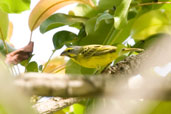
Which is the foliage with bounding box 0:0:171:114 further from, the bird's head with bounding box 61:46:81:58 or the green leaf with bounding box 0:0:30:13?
the bird's head with bounding box 61:46:81:58

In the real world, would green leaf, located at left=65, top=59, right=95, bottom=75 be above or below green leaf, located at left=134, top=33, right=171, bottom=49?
below

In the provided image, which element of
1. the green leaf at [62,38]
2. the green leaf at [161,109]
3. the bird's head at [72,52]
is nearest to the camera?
the green leaf at [161,109]

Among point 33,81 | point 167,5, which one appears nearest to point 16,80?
point 33,81

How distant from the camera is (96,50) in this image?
2.09m

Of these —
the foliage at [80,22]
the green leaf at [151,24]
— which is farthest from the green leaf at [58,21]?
the green leaf at [151,24]

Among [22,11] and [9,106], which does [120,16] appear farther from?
[9,106]

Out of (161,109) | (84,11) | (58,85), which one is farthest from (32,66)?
(58,85)

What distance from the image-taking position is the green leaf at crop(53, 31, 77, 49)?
71.1 inches

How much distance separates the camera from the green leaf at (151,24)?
0.80 meters

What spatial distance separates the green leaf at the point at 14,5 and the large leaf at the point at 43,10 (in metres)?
0.09

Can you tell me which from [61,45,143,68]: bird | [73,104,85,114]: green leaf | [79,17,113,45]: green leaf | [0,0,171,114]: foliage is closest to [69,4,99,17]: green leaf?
[0,0,171,114]: foliage

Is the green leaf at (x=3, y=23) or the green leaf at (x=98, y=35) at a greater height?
the green leaf at (x=3, y=23)

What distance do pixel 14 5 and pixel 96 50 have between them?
0.69 metres

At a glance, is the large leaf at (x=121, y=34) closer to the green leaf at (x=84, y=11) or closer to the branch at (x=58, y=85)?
the green leaf at (x=84, y=11)
